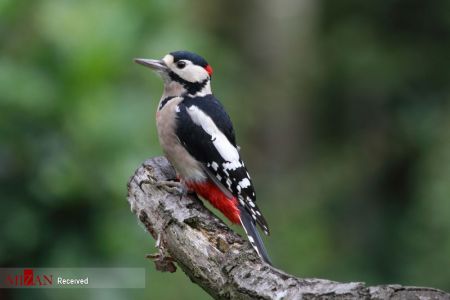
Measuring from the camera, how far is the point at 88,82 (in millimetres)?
5930

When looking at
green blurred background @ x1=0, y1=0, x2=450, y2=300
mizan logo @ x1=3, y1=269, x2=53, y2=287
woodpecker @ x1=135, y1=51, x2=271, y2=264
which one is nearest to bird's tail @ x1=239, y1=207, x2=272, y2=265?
woodpecker @ x1=135, y1=51, x2=271, y2=264

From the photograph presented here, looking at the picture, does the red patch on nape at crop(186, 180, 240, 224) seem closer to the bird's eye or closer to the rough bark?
the rough bark

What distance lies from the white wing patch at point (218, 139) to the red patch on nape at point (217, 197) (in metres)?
0.13

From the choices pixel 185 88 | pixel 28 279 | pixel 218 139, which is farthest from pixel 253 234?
pixel 28 279

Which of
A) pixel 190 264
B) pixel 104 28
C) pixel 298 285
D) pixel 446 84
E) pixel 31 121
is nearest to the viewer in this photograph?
pixel 298 285

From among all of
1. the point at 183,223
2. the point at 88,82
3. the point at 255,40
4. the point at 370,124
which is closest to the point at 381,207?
the point at 370,124

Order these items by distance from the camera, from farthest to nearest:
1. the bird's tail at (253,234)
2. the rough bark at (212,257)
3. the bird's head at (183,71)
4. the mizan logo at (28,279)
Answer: the mizan logo at (28,279) → the bird's head at (183,71) → the bird's tail at (253,234) → the rough bark at (212,257)

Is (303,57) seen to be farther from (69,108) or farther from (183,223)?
(183,223)

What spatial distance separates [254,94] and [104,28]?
5943mm

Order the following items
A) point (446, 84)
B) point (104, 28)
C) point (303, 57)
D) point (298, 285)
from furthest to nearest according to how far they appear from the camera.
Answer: point (303, 57) → point (446, 84) → point (104, 28) → point (298, 285)

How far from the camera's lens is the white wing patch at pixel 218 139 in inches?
178

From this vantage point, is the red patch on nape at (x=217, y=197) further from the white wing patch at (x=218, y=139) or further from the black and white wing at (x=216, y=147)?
the white wing patch at (x=218, y=139)

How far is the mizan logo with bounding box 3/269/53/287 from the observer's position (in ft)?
17.7

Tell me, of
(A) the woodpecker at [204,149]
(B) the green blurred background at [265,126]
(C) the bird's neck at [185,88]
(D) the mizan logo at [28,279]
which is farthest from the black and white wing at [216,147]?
(D) the mizan logo at [28,279]
